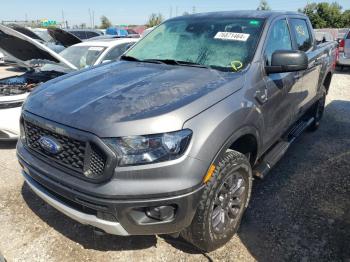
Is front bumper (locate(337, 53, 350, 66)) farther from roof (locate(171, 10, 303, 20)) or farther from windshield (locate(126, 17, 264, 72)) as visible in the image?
windshield (locate(126, 17, 264, 72))

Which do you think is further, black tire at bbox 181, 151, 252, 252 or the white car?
the white car

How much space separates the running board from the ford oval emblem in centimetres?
188

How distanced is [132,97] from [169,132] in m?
0.48

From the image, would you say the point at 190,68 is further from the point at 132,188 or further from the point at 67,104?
the point at 132,188

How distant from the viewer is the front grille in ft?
6.95

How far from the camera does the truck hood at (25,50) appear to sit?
4.58 meters

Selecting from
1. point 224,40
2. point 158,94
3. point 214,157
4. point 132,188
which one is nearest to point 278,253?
point 214,157

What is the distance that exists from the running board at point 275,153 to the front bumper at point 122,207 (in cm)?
127

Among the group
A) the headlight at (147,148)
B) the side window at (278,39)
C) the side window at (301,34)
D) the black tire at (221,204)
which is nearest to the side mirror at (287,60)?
the side window at (278,39)

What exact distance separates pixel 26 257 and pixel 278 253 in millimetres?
2062

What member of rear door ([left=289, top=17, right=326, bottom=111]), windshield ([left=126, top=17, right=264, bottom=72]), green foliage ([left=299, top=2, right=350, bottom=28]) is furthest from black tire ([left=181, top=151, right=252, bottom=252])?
green foliage ([left=299, top=2, right=350, bottom=28])

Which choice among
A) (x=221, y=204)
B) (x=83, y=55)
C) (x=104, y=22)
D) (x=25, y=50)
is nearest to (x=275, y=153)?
(x=221, y=204)

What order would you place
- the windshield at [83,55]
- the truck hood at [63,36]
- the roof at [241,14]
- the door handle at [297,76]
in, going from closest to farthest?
the roof at [241,14]
the door handle at [297,76]
the windshield at [83,55]
the truck hood at [63,36]

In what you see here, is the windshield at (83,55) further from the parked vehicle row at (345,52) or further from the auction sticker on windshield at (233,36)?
the parked vehicle row at (345,52)
